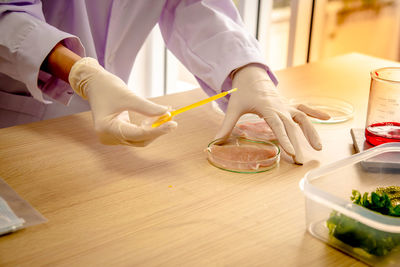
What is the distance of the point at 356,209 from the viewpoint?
820 mm

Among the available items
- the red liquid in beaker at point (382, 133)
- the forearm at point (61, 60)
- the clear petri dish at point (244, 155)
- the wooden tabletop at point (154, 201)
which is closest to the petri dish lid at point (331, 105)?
the wooden tabletop at point (154, 201)

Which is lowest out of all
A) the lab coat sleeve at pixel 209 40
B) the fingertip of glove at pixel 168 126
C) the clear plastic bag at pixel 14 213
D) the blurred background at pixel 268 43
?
the blurred background at pixel 268 43

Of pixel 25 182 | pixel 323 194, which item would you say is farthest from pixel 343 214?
pixel 25 182

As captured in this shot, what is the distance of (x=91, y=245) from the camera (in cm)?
89

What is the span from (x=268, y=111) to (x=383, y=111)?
12.6 inches

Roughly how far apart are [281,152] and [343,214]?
45 centimetres

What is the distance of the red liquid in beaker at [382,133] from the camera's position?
129cm

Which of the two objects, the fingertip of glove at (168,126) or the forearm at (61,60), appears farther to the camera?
the forearm at (61,60)

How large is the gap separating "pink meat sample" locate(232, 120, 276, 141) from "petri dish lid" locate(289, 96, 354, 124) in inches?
6.9

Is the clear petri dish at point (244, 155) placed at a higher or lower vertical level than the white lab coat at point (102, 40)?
lower

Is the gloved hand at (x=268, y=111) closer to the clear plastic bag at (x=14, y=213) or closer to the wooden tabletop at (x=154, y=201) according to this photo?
the wooden tabletop at (x=154, y=201)

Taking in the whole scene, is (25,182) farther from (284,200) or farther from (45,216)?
(284,200)

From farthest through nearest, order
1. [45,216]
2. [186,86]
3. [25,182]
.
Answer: [186,86] < [25,182] < [45,216]

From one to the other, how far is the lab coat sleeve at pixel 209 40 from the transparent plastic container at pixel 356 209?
20.5 inches
